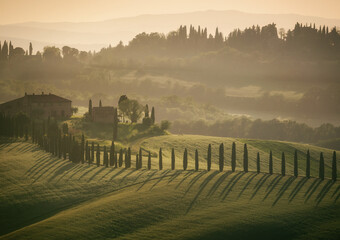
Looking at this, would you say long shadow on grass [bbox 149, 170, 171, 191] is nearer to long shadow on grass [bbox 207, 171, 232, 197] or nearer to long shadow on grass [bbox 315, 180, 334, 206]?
long shadow on grass [bbox 207, 171, 232, 197]

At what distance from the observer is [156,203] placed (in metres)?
63.8

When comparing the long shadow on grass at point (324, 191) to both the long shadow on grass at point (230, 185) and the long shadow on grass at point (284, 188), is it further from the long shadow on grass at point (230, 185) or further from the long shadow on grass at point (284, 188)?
the long shadow on grass at point (230, 185)

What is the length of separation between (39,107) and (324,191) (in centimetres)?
8953

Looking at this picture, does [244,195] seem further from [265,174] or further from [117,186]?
[117,186]

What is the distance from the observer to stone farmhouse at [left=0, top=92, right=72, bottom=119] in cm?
12400

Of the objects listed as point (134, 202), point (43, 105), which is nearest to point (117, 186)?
point (134, 202)

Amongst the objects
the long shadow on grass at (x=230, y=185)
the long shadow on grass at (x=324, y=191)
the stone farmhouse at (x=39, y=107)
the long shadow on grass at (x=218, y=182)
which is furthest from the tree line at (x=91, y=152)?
the stone farmhouse at (x=39, y=107)

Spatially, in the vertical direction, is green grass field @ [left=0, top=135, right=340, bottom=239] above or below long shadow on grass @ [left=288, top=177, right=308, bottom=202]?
below

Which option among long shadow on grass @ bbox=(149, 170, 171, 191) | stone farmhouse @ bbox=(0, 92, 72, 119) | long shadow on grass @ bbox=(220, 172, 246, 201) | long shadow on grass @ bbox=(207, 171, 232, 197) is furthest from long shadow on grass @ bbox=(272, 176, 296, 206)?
stone farmhouse @ bbox=(0, 92, 72, 119)

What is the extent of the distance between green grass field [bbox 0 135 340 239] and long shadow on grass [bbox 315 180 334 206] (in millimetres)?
164

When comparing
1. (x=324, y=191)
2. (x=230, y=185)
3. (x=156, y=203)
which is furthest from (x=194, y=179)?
(x=324, y=191)

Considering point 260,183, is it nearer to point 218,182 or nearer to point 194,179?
point 218,182

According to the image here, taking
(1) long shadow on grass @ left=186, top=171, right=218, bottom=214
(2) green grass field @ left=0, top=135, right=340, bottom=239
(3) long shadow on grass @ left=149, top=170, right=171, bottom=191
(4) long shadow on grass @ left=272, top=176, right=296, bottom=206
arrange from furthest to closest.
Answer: (3) long shadow on grass @ left=149, top=170, right=171, bottom=191 → (4) long shadow on grass @ left=272, top=176, right=296, bottom=206 → (1) long shadow on grass @ left=186, top=171, right=218, bottom=214 → (2) green grass field @ left=0, top=135, right=340, bottom=239

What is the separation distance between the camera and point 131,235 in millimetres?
54875
